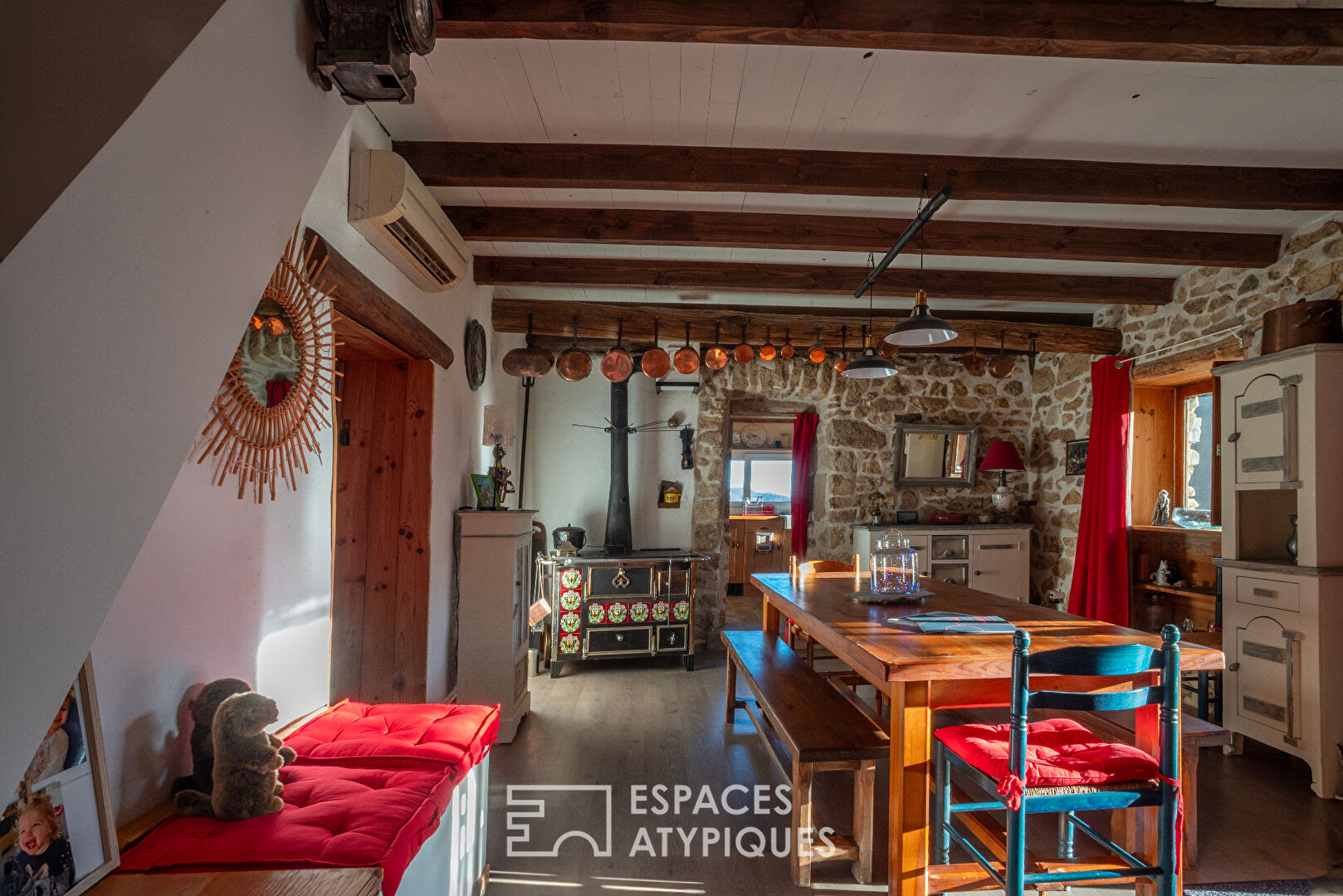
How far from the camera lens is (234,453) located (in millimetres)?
1650

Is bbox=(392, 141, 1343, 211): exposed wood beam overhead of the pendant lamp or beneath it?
overhead

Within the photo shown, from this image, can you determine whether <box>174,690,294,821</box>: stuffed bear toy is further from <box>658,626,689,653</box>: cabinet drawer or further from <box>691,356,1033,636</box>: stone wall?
<box>691,356,1033,636</box>: stone wall

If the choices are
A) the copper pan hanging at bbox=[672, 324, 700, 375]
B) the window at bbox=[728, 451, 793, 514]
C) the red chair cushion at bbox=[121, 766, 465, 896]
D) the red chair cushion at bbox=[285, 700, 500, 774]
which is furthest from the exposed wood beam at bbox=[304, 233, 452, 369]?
the window at bbox=[728, 451, 793, 514]

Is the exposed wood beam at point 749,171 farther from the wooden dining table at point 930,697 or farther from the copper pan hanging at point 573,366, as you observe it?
the wooden dining table at point 930,697

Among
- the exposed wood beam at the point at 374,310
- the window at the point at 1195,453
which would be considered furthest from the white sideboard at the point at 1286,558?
the exposed wood beam at the point at 374,310

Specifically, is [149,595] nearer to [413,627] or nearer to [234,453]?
[234,453]

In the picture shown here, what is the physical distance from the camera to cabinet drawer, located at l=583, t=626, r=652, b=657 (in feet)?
15.7

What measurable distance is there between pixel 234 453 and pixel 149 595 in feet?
1.26

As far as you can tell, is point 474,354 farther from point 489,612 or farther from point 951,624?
point 951,624

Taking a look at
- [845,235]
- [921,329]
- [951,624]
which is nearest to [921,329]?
[921,329]

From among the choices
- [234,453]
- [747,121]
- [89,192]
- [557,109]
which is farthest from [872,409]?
[89,192]

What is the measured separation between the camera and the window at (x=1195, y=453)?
178 inches

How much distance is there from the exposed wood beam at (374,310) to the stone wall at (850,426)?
9.00ft

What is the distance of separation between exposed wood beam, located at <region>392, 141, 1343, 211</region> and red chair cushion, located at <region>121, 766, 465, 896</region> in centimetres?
229
